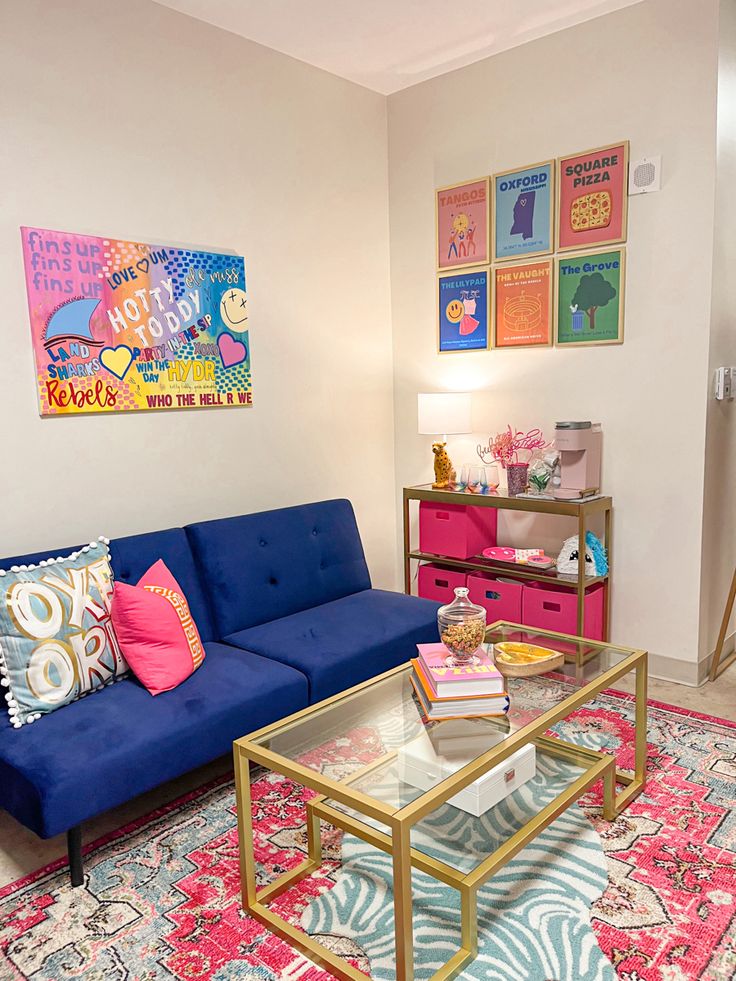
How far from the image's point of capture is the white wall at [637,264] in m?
3.06

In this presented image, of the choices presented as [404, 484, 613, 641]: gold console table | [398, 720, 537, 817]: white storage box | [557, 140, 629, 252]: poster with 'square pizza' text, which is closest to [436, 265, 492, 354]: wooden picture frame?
[557, 140, 629, 252]: poster with 'square pizza' text

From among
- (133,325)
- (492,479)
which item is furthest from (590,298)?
(133,325)

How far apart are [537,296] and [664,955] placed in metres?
2.65

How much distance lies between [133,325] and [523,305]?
69.2 inches

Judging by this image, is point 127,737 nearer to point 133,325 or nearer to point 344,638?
point 344,638

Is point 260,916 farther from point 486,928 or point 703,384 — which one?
point 703,384

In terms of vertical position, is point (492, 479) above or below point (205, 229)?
below

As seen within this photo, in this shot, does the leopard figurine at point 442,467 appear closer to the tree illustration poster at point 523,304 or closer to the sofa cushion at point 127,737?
the tree illustration poster at point 523,304

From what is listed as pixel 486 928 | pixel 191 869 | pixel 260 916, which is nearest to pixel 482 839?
pixel 486 928

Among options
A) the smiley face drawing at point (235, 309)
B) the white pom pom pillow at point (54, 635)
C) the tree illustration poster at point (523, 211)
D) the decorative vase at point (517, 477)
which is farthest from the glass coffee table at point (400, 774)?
the tree illustration poster at point (523, 211)

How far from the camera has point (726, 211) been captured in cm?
312

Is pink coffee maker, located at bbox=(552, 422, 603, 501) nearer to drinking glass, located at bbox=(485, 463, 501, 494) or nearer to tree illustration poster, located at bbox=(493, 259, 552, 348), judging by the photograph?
drinking glass, located at bbox=(485, 463, 501, 494)

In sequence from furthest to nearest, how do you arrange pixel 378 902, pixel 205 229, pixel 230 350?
1. pixel 230 350
2. pixel 205 229
3. pixel 378 902

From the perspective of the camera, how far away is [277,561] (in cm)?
321
